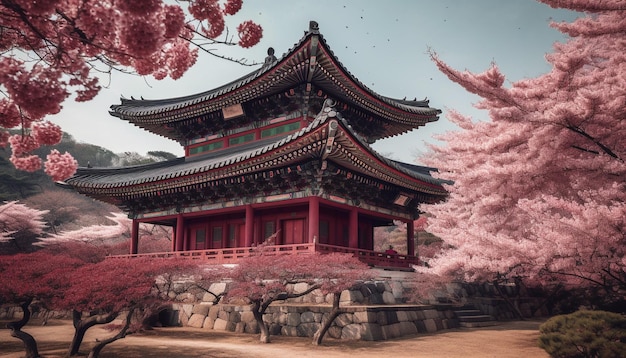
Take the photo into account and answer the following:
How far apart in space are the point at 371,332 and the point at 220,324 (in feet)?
19.2

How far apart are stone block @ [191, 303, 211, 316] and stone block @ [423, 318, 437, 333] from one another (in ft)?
25.9

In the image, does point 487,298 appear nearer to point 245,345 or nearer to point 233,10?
point 245,345

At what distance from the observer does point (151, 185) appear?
63.3ft

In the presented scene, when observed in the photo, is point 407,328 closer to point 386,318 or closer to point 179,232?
point 386,318

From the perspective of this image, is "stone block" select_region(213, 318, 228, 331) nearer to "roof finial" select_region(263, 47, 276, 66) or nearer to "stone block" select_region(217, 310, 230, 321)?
"stone block" select_region(217, 310, 230, 321)

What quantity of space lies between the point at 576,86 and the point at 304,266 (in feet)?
26.2

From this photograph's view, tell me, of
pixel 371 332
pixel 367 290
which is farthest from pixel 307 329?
pixel 367 290

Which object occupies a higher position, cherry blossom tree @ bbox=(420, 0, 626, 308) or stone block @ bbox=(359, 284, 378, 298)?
cherry blossom tree @ bbox=(420, 0, 626, 308)

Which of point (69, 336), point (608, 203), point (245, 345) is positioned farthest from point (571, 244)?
point (69, 336)

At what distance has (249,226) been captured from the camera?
1783 centimetres

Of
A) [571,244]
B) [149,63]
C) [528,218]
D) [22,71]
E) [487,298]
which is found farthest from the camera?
[487,298]

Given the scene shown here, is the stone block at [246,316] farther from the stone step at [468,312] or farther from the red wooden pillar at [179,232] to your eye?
the stone step at [468,312]

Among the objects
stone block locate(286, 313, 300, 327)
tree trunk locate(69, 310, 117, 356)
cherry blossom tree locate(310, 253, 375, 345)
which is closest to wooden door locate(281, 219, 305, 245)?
stone block locate(286, 313, 300, 327)

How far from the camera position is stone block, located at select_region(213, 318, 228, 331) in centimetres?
1547
